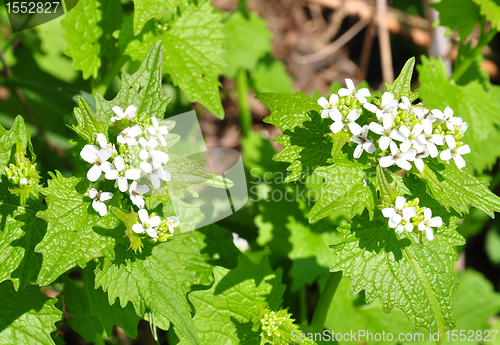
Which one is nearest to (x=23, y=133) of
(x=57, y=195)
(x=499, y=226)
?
(x=57, y=195)

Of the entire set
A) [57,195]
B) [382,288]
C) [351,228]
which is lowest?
[382,288]

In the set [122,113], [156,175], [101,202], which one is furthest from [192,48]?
[101,202]

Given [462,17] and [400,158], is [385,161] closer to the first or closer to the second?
[400,158]

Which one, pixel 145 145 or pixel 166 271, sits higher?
pixel 145 145

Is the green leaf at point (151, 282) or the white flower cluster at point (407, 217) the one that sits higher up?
the white flower cluster at point (407, 217)

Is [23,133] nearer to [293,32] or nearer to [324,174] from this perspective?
[324,174]

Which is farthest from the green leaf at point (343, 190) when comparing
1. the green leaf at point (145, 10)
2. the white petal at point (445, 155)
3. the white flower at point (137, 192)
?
the green leaf at point (145, 10)

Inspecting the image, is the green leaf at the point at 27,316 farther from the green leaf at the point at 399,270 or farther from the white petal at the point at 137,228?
the green leaf at the point at 399,270
